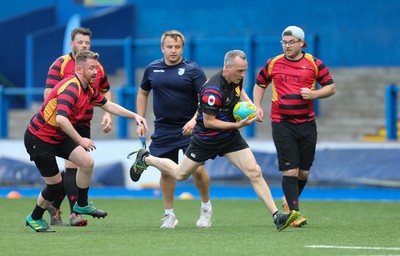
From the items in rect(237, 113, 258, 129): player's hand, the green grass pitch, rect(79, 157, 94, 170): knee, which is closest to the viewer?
the green grass pitch

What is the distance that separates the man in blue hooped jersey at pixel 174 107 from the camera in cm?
1282

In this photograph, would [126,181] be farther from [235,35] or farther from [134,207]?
[235,35]

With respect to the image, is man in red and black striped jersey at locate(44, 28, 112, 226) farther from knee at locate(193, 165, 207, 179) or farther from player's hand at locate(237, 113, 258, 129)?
player's hand at locate(237, 113, 258, 129)

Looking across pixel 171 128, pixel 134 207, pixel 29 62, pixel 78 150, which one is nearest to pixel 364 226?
pixel 171 128

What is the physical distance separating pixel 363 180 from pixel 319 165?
0.74 meters

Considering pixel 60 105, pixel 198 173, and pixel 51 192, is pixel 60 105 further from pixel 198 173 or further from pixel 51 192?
pixel 198 173

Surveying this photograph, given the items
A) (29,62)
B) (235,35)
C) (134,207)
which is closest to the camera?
(134,207)

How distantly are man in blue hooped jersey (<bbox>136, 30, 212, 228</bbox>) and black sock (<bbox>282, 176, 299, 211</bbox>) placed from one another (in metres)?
0.86

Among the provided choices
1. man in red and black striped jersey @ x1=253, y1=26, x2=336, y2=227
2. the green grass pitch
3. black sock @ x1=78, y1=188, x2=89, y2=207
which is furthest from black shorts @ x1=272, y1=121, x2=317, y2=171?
black sock @ x1=78, y1=188, x2=89, y2=207

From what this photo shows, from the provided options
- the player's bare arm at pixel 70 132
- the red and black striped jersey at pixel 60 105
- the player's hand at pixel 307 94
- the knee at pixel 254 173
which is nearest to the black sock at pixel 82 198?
the red and black striped jersey at pixel 60 105

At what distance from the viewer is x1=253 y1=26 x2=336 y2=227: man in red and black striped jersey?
1292 cm

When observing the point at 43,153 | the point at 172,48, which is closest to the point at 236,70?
the point at 172,48

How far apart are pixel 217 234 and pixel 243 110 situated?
1.26m

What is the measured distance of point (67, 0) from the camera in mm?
27766
